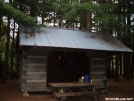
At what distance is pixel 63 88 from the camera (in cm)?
918

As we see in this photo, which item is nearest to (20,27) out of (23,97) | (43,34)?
(43,34)

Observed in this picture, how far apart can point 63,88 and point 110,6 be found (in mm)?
6252

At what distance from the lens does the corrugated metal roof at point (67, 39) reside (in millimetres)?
9422

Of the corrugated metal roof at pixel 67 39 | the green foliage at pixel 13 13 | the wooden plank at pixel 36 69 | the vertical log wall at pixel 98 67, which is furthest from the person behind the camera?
the vertical log wall at pixel 98 67

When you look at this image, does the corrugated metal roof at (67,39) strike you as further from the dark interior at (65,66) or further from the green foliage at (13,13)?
the dark interior at (65,66)

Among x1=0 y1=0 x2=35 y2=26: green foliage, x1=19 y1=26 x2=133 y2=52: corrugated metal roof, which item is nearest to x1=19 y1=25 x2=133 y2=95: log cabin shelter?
x1=19 y1=26 x2=133 y2=52: corrugated metal roof

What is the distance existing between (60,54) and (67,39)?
2824 mm

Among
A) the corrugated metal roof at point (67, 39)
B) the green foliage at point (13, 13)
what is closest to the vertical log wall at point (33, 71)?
the corrugated metal roof at point (67, 39)

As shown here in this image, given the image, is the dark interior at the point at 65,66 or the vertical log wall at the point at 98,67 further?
the dark interior at the point at 65,66

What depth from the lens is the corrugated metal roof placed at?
9422 mm

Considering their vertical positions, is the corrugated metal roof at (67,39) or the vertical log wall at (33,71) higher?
the corrugated metal roof at (67,39)

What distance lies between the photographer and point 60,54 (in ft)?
43.3

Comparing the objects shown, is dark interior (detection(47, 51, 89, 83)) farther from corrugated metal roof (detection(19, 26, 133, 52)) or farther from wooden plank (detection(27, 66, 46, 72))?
wooden plank (detection(27, 66, 46, 72))

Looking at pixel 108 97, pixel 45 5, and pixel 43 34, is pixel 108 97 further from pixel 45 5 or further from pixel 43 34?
pixel 45 5
